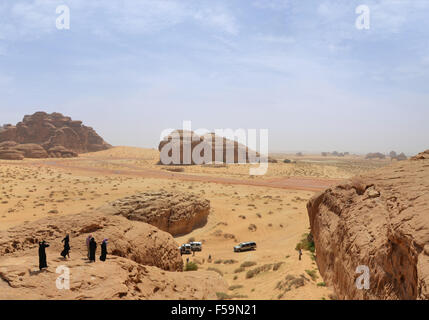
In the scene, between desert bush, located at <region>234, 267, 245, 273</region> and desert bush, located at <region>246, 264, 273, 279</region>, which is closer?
desert bush, located at <region>246, 264, 273, 279</region>

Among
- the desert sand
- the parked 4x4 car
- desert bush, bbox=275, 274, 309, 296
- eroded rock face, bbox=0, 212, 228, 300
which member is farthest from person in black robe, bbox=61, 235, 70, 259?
the parked 4x4 car

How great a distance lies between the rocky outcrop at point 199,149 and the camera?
70812mm

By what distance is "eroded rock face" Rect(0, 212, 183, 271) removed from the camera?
9.66 metres

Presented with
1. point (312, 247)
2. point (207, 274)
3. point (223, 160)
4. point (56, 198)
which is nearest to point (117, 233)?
point (207, 274)

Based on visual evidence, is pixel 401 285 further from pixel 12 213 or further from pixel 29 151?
pixel 29 151

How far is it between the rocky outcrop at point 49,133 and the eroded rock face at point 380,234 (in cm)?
8672

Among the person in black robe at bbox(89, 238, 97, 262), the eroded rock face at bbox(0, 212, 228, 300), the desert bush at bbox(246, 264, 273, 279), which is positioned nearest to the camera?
the eroded rock face at bbox(0, 212, 228, 300)

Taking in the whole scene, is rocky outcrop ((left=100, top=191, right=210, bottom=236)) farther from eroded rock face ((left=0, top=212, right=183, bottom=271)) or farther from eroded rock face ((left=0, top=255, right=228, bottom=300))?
eroded rock face ((left=0, top=255, right=228, bottom=300))

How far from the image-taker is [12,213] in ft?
74.3

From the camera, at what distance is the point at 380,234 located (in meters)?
7.09

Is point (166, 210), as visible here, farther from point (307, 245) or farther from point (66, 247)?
point (66, 247)

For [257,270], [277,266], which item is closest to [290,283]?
[277,266]

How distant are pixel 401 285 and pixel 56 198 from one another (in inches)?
1235

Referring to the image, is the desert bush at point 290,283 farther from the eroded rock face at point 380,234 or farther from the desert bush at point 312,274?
the eroded rock face at point 380,234
